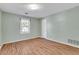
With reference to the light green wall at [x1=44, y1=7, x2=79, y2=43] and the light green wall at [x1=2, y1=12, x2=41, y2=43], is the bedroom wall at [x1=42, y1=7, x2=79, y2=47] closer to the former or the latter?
the light green wall at [x1=44, y1=7, x2=79, y2=43]

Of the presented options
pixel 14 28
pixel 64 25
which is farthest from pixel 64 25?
pixel 14 28

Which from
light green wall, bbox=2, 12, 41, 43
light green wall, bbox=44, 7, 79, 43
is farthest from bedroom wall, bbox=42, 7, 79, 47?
light green wall, bbox=2, 12, 41, 43

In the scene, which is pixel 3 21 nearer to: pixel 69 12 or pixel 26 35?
pixel 26 35

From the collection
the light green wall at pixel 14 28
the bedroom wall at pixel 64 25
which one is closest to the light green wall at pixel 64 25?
the bedroom wall at pixel 64 25

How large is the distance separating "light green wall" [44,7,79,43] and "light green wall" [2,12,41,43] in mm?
840

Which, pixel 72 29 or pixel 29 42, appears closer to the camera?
pixel 29 42

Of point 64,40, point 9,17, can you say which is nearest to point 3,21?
point 9,17

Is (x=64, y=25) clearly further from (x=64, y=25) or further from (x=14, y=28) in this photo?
(x=14, y=28)

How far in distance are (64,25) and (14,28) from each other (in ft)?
6.76

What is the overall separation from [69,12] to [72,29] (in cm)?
66

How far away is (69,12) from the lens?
11.4 feet

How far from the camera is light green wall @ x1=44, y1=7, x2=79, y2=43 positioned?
325 centimetres

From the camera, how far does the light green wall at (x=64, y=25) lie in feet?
Result: 10.6

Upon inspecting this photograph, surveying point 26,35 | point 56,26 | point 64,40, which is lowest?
point 64,40
